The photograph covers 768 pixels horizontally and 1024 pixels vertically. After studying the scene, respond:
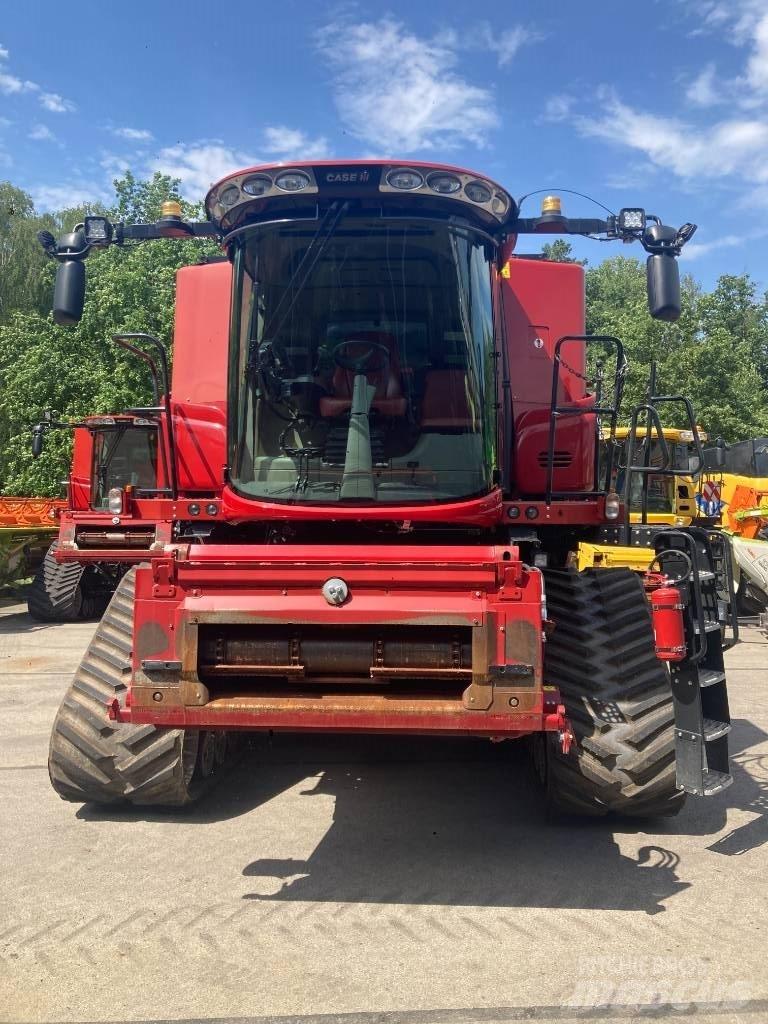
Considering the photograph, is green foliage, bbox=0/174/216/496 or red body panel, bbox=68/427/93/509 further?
green foliage, bbox=0/174/216/496

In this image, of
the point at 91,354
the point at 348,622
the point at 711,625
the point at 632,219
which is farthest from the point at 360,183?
the point at 91,354

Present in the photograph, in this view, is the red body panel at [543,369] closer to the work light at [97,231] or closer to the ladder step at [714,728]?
the ladder step at [714,728]

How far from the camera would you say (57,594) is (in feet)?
42.1

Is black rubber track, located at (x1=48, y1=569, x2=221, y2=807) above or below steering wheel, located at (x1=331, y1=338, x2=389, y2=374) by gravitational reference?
below

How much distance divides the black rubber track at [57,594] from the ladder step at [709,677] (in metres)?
10.3

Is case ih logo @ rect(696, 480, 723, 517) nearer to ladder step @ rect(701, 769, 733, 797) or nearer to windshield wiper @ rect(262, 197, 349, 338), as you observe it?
ladder step @ rect(701, 769, 733, 797)

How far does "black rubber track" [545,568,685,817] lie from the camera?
13.9 ft

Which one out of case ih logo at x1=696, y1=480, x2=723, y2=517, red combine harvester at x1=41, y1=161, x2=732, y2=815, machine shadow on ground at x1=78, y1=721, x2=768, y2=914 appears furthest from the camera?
case ih logo at x1=696, y1=480, x2=723, y2=517

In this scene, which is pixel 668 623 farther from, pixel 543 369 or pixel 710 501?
pixel 710 501

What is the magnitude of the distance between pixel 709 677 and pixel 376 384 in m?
2.10

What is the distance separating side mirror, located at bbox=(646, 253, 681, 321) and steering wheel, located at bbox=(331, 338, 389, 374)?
132 cm

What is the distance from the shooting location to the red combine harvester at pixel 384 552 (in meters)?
3.62

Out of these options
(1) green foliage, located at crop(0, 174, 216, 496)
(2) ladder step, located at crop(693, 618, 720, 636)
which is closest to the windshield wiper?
(2) ladder step, located at crop(693, 618, 720, 636)

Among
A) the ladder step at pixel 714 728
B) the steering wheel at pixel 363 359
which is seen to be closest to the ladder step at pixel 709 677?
the ladder step at pixel 714 728
